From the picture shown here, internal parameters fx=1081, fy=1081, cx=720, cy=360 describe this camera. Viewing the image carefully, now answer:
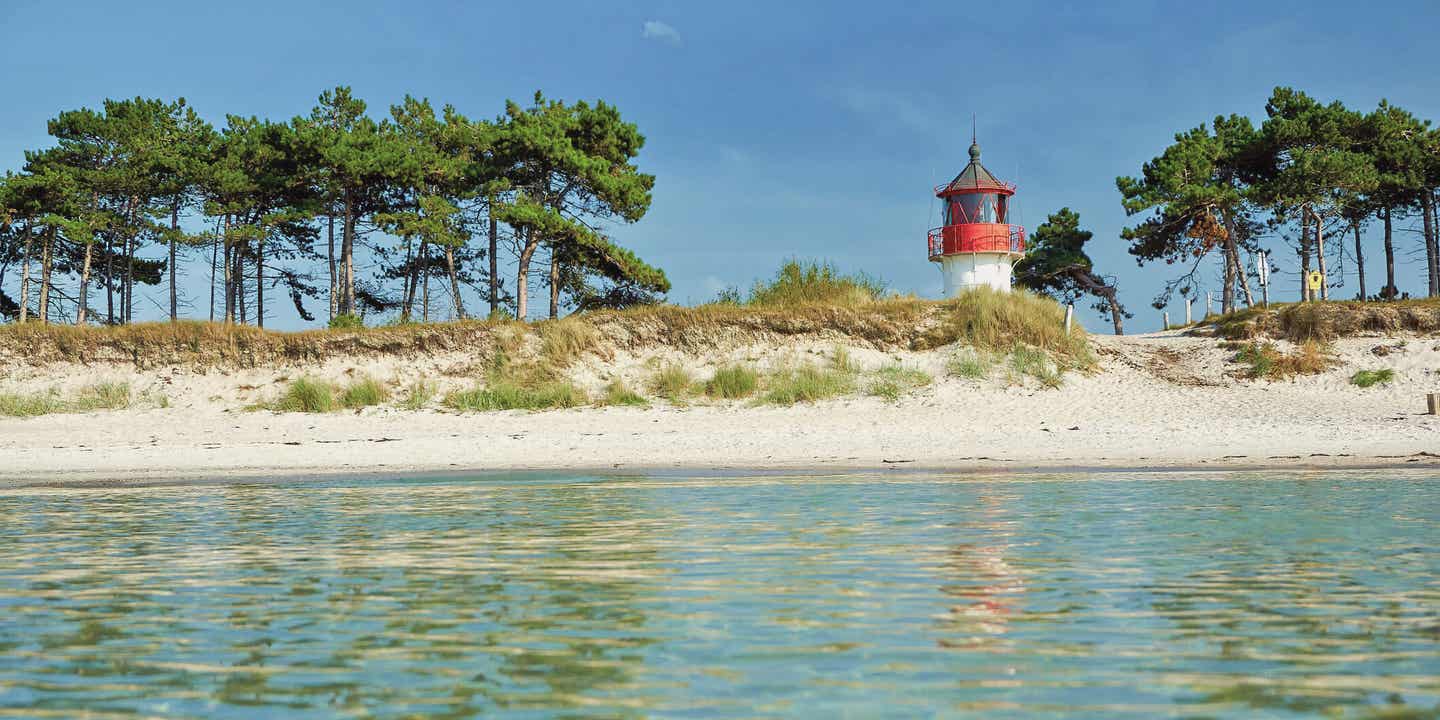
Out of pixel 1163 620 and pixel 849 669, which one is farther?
pixel 1163 620

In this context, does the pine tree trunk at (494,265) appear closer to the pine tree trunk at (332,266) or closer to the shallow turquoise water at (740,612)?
the pine tree trunk at (332,266)

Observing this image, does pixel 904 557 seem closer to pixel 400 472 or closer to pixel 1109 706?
pixel 1109 706

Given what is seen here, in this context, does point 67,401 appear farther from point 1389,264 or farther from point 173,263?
point 1389,264

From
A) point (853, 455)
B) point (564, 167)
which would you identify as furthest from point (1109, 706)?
point (564, 167)

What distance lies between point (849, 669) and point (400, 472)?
1147cm

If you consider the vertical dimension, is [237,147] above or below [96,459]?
above

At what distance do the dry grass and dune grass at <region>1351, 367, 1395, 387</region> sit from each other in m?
1.91

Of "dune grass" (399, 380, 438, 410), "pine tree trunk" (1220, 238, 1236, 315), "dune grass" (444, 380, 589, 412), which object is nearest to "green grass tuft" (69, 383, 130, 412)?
"dune grass" (399, 380, 438, 410)

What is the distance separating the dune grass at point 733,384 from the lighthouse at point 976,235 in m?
10.7

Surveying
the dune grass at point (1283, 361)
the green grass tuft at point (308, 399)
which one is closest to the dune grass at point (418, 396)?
the green grass tuft at point (308, 399)

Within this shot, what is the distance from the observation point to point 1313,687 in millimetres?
3248

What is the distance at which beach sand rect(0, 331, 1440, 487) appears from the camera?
1450cm

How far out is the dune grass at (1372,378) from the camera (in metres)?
21.1

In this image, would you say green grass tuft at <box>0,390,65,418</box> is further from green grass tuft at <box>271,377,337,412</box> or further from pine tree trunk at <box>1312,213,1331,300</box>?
pine tree trunk at <box>1312,213,1331,300</box>
